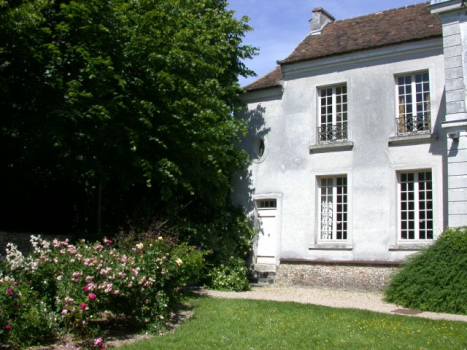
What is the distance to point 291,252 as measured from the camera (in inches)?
650

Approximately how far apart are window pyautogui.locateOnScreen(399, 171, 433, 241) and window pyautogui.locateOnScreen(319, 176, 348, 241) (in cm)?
174

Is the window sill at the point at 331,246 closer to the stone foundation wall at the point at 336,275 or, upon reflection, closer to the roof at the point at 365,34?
the stone foundation wall at the point at 336,275

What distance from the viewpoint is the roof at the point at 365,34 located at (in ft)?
51.4

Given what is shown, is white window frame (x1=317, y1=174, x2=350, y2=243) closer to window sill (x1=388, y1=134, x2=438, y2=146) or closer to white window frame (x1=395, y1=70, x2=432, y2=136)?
window sill (x1=388, y1=134, x2=438, y2=146)

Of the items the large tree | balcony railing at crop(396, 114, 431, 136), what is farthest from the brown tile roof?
balcony railing at crop(396, 114, 431, 136)

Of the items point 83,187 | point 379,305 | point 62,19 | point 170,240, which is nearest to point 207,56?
point 62,19

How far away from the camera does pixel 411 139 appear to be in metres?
14.8

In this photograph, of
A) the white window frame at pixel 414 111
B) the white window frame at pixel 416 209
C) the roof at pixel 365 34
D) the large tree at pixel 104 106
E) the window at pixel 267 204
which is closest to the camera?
the large tree at pixel 104 106

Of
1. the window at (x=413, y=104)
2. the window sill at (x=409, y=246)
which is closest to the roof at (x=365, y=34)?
the window at (x=413, y=104)

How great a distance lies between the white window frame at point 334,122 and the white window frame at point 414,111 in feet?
5.14

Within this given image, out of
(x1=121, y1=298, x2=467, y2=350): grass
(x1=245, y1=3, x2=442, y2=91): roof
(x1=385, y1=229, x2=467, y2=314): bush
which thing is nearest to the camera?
(x1=121, y1=298, x2=467, y2=350): grass

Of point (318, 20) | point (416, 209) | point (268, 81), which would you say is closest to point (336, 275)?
point (416, 209)

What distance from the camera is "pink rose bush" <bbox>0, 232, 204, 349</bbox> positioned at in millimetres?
7766

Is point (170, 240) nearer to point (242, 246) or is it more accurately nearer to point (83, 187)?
point (83, 187)
